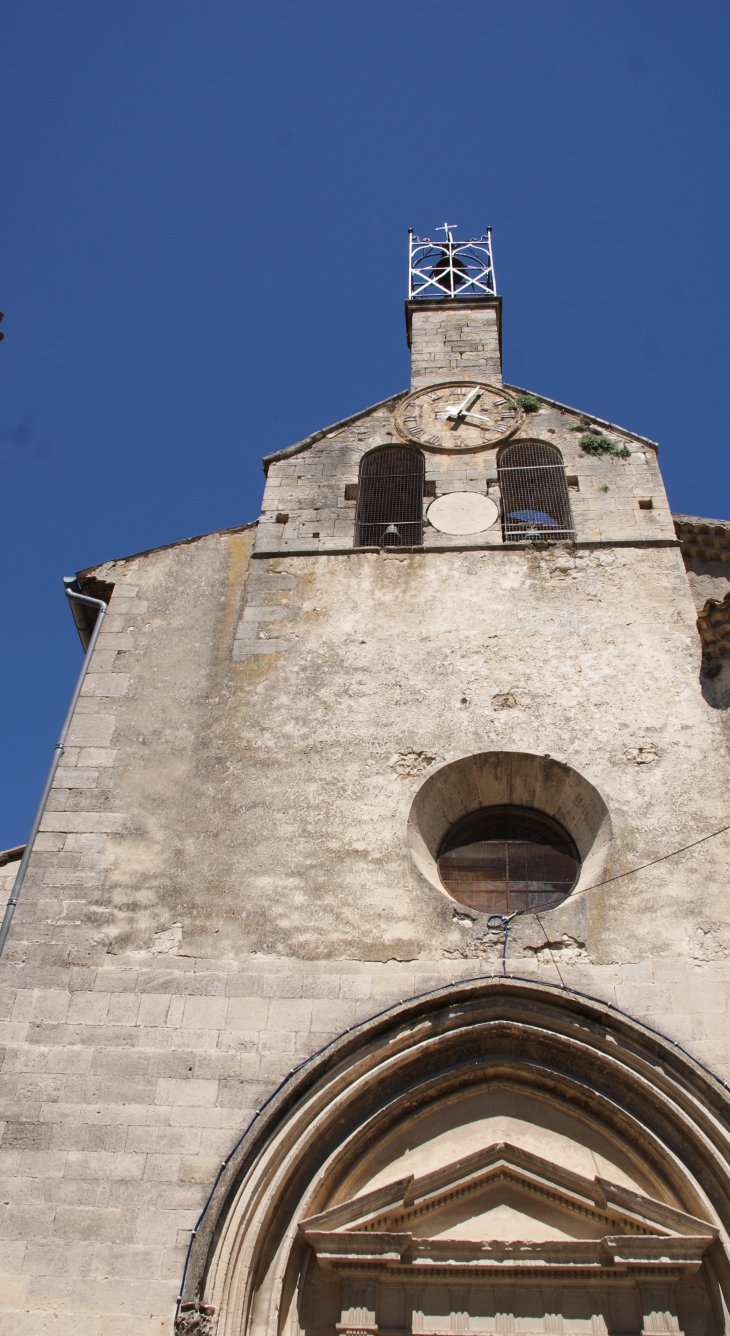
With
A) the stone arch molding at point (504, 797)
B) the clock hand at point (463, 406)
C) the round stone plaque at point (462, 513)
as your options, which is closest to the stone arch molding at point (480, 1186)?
the stone arch molding at point (504, 797)

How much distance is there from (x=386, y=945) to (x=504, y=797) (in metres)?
1.66

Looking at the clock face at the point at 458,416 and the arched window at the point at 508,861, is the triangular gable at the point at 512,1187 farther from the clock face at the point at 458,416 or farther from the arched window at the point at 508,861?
the clock face at the point at 458,416

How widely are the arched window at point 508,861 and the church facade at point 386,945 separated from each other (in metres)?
0.03

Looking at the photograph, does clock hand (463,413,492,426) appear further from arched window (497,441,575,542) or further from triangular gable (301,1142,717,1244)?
triangular gable (301,1142,717,1244)

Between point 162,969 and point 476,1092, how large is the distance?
2.13 m

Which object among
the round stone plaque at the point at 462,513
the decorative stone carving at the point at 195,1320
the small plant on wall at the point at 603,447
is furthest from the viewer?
the small plant on wall at the point at 603,447

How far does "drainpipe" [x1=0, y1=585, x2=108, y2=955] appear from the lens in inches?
281

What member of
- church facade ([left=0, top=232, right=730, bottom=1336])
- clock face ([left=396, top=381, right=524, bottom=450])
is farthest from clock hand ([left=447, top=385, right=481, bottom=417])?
church facade ([left=0, top=232, right=730, bottom=1336])

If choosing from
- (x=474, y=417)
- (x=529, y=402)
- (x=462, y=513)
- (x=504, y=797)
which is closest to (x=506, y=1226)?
(x=504, y=797)

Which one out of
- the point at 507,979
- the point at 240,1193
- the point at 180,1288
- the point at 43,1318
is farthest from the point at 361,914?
the point at 43,1318

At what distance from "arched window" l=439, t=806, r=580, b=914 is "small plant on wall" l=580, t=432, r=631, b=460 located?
4.02 metres

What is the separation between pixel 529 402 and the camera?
10.8m

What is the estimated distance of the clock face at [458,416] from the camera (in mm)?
10523

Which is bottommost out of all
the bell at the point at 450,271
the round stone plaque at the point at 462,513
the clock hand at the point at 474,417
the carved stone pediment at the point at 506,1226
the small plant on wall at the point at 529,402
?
the carved stone pediment at the point at 506,1226
